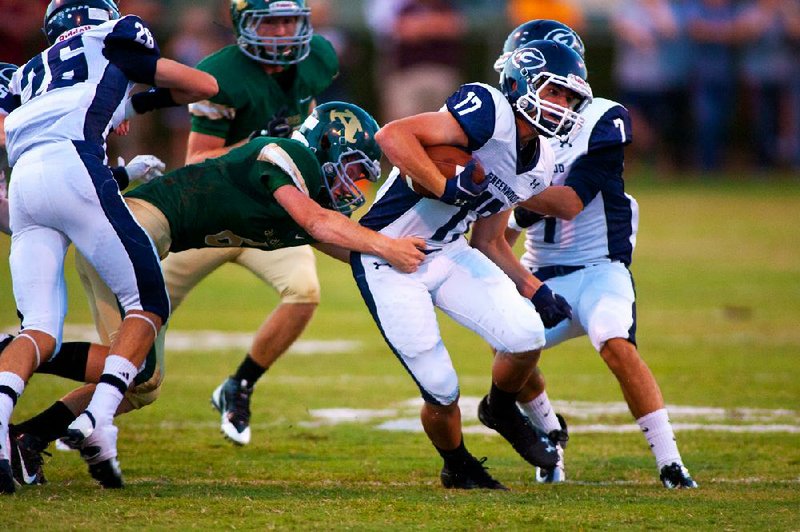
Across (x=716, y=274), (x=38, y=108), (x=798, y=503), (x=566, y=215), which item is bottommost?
(x=716, y=274)

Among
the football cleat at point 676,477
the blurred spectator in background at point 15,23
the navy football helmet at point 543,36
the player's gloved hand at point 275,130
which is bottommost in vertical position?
the blurred spectator in background at point 15,23

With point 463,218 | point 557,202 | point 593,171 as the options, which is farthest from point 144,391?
point 593,171

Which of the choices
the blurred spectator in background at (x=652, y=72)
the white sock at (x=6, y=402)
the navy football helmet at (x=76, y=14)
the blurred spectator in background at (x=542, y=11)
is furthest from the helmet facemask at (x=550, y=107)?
the blurred spectator in background at (x=542, y=11)

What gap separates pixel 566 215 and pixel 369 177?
823mm

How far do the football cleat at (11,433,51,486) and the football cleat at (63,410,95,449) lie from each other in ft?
1.34

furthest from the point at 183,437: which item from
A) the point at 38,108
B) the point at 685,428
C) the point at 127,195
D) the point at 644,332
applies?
the point at 644,332

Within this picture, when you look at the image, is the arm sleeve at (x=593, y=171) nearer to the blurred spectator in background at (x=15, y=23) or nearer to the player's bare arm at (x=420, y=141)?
the player's bare arm at (x=420, y=141)

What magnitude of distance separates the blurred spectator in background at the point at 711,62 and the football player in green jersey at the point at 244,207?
12.9m

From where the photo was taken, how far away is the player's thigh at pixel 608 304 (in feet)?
16.8

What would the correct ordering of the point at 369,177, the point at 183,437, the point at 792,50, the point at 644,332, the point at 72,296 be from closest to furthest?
the point at 369,177, the point at 183,437, the point at 644,332, the point at 72,296, the point at 792,50

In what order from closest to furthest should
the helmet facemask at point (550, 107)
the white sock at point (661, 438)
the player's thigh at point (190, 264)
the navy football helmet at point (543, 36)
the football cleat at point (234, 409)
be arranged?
1. the helmet facemask at point (550, 107)
2. the white sock at point (661, 438)
3. the navy football helmet at point (543, 36)
4. the football cleat at point (234, 409)
5. the player's thigh at point (190, 264)

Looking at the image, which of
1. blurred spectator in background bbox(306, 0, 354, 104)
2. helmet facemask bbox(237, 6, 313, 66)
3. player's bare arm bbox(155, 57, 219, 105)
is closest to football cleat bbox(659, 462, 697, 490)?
player's bare arm bbox(155, 57, 219, 105)

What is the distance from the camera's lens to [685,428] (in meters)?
6.20

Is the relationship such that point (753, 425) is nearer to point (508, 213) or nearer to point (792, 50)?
point (508, 213)
